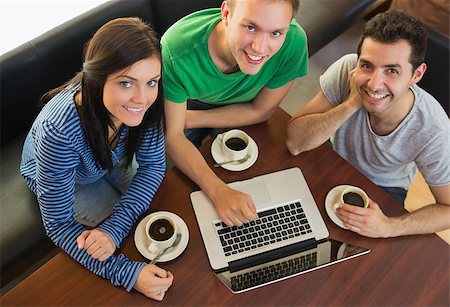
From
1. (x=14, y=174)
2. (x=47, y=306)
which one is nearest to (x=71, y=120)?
(x=47, y=306)

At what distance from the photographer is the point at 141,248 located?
1.11 metres

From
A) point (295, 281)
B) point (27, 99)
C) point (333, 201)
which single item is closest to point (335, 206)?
point (333, 201)

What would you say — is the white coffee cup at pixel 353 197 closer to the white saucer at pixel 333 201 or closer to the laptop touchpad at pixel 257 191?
the white saucer at pixel 333 201

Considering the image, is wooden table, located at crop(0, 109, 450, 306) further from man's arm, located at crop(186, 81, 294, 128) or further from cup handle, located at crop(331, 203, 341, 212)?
man's arm, located at crop(186, 81, 294, 128)

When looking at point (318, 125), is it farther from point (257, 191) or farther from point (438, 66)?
point (438, 66)

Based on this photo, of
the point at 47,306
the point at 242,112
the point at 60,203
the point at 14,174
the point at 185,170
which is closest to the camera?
the point at 47,306

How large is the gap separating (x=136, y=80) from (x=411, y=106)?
780mm

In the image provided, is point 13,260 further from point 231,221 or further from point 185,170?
point 231,221

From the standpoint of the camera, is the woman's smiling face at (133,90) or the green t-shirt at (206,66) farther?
the green t-shirt at (206,66)

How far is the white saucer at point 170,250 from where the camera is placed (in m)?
1.10

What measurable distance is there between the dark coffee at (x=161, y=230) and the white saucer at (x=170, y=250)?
0.03 meters

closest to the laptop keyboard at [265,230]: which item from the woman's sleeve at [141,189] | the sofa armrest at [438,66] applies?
the woman's sleeve at [141,189]

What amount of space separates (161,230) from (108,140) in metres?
0.29

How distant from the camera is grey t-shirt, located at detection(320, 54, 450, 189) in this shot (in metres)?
1.24
